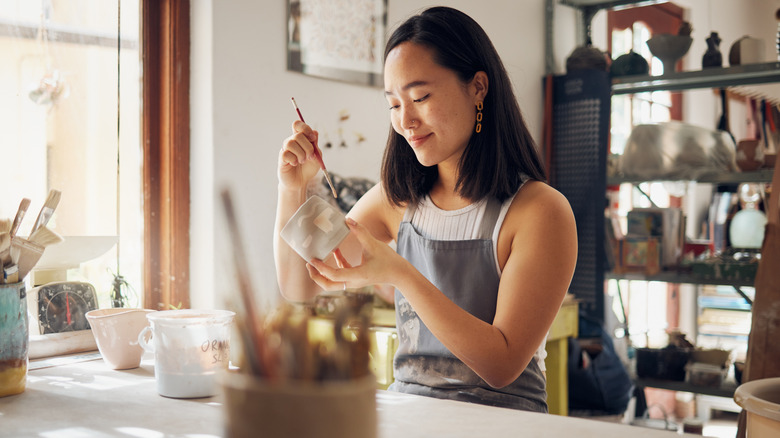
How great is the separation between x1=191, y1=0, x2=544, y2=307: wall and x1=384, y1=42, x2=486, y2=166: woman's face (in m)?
0.66

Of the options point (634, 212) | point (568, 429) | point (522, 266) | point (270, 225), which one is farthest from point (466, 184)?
point (634, 212)

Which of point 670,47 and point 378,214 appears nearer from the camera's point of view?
point 378,214

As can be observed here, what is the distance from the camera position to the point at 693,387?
296 cm

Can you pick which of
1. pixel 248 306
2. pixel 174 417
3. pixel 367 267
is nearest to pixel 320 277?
pixel 367 267

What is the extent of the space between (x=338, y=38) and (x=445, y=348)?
1.38 meters

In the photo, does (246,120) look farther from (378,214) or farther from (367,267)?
(367,267)

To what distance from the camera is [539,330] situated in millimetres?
1187

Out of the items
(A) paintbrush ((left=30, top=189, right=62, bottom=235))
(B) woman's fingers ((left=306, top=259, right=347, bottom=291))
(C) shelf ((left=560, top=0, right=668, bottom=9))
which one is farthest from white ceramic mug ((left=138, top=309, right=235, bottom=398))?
(C) shelf ((left=560, top=0, right=668, bottom=9))

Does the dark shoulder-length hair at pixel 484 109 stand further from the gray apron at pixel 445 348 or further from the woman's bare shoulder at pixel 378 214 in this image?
the woman's bare shoulder at pixel 378 214

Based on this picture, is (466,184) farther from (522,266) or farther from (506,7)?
(506,7)

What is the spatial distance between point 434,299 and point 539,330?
0.20 meters

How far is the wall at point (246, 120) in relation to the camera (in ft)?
6.38

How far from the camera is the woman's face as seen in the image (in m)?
1.29

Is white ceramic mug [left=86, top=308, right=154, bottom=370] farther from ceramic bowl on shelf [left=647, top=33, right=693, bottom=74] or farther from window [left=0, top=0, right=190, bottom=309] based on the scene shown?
ceramic bowl on shelf [left=647, top=33, right=693, bottom=74]
